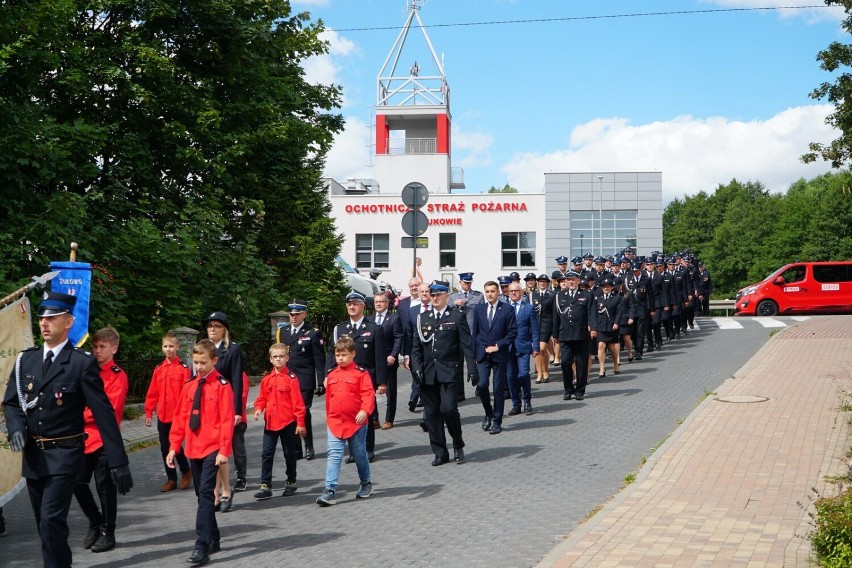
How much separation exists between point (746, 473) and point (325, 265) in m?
18.5

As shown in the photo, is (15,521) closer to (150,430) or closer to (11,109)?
(150,430)

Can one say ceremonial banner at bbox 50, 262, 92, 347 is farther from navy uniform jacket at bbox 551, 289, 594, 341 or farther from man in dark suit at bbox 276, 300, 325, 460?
navy uniform jacket at bbox 551, 289, 594, 341

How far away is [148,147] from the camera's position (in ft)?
70.3

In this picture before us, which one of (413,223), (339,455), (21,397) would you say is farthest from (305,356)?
(413,223)

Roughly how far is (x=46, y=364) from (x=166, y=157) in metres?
16.6

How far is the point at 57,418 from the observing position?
6.45m

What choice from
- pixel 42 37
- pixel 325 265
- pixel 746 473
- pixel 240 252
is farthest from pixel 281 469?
pixel 325 265

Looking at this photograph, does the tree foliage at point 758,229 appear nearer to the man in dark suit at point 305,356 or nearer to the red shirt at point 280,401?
the man in dark suit at point 305,356

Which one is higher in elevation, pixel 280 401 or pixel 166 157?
pixel 166 157

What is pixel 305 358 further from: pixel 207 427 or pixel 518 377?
pixel 518 377

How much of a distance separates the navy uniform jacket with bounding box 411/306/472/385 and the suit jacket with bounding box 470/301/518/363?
6.36 feet

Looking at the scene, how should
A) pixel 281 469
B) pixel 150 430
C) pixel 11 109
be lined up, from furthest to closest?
pixel 11 109 < pixel 150 430 < pixel 281 469

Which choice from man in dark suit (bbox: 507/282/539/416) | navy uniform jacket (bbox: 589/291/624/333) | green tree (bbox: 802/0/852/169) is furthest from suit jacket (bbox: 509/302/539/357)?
green tree (bbox: 802/0/852/169)

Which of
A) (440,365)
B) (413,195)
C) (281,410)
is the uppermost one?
(413,195)
